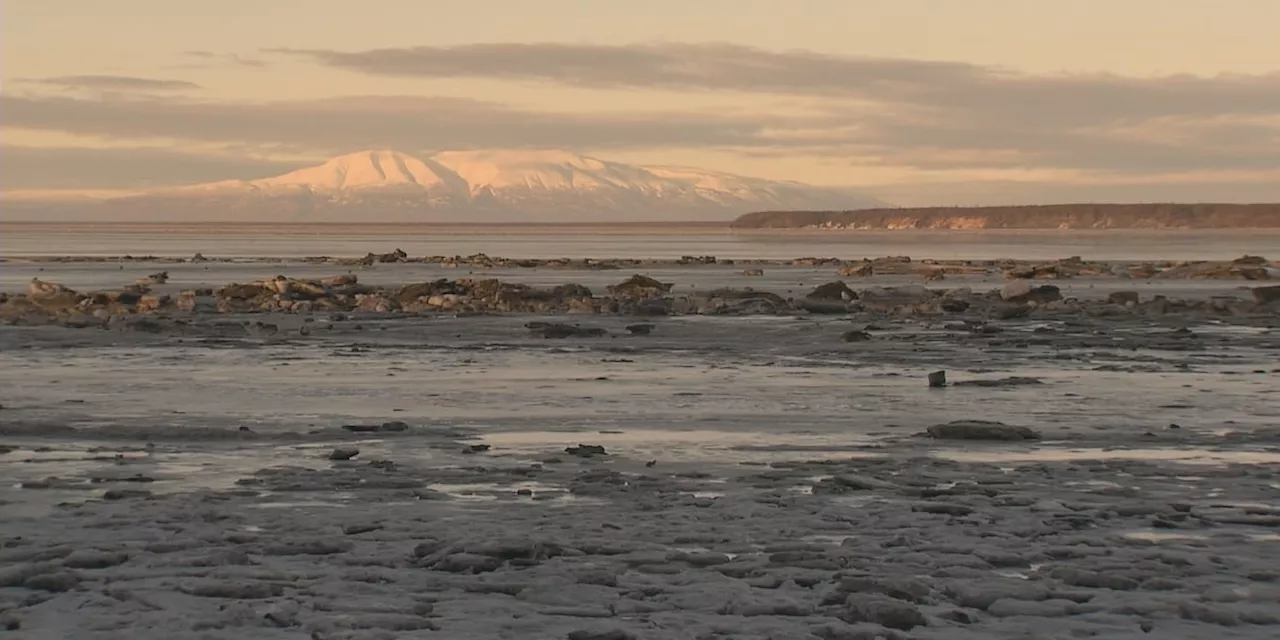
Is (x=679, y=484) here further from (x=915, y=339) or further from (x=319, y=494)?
(x=915, y=339)

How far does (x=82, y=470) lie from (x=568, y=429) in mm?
5011

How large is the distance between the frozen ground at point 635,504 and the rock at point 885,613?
2 centimetres

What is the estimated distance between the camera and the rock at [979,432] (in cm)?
1641

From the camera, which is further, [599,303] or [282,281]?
[282,281]

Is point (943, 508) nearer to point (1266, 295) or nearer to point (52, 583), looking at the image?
point (52, 583)

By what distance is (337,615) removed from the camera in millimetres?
9125

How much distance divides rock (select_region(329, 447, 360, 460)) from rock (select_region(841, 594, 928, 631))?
6.81 metres

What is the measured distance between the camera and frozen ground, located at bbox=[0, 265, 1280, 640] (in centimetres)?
927

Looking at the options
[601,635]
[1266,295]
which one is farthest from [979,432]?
[1266,295]

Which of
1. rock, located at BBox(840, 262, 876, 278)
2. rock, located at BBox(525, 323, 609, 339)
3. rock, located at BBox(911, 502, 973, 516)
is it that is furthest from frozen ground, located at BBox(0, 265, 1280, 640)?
rock, located at BBox(840, 262, 876, 278)

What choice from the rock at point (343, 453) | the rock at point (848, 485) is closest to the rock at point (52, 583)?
the rock at point (343, 453)

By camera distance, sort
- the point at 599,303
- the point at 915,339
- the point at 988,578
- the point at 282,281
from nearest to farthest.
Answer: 1. the point at 988,578
2. the point at 915,339
3. the point at 599,303
4. the point at 282,281

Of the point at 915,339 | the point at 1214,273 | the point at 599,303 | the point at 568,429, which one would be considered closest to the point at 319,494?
the point at 568,429

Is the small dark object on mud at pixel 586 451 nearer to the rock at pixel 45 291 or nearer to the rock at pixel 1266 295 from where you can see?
the rock at pixel 45 291
